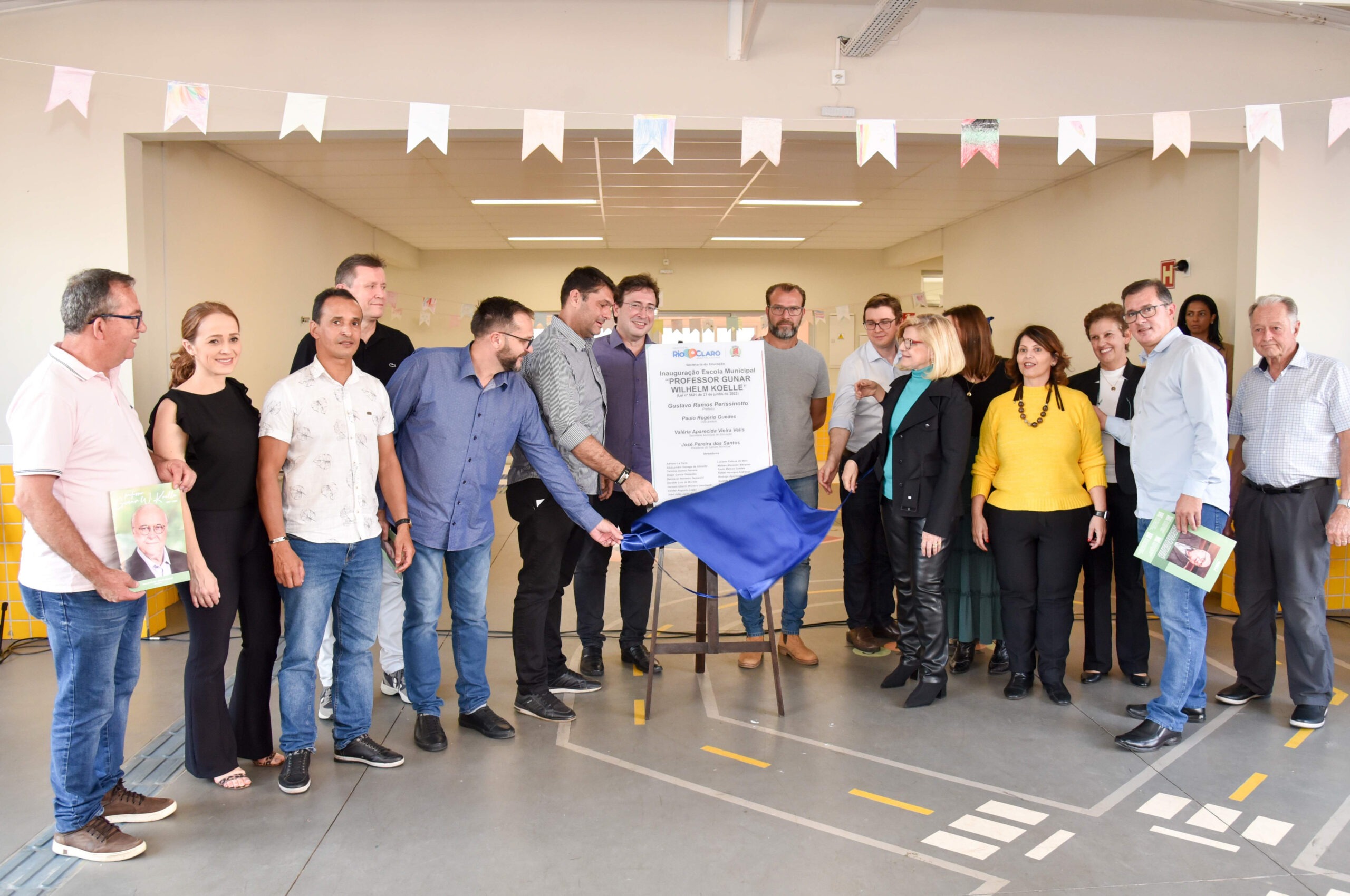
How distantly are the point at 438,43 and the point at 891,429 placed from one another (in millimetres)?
2972

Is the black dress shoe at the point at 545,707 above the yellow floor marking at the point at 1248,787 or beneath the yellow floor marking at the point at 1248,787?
above

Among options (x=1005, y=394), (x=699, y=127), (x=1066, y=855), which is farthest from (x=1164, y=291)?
(x=699, y=127)

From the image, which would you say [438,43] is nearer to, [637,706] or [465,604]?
[465,604]

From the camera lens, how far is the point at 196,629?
2.67m

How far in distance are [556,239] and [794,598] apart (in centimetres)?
903

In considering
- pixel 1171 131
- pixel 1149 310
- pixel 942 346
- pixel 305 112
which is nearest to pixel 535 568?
pixel 942 346

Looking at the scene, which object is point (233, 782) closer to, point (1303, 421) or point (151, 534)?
point (151, 534)

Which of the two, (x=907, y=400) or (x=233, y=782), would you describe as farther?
(x=907, y=400)

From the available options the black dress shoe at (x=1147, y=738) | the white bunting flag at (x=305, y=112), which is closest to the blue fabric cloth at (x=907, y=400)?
the black dress shoe at (x=1147, y=738)

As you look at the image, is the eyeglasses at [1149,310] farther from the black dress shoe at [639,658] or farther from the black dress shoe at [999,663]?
the black dress shoe at [639,658]

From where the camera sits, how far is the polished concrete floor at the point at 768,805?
2338mm

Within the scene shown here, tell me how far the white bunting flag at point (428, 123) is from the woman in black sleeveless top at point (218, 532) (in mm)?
1808

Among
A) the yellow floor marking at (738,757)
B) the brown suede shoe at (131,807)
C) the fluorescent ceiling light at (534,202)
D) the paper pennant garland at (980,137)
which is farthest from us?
the fluorescent ceiling light at (534,202)

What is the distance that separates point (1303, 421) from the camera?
337 cm
